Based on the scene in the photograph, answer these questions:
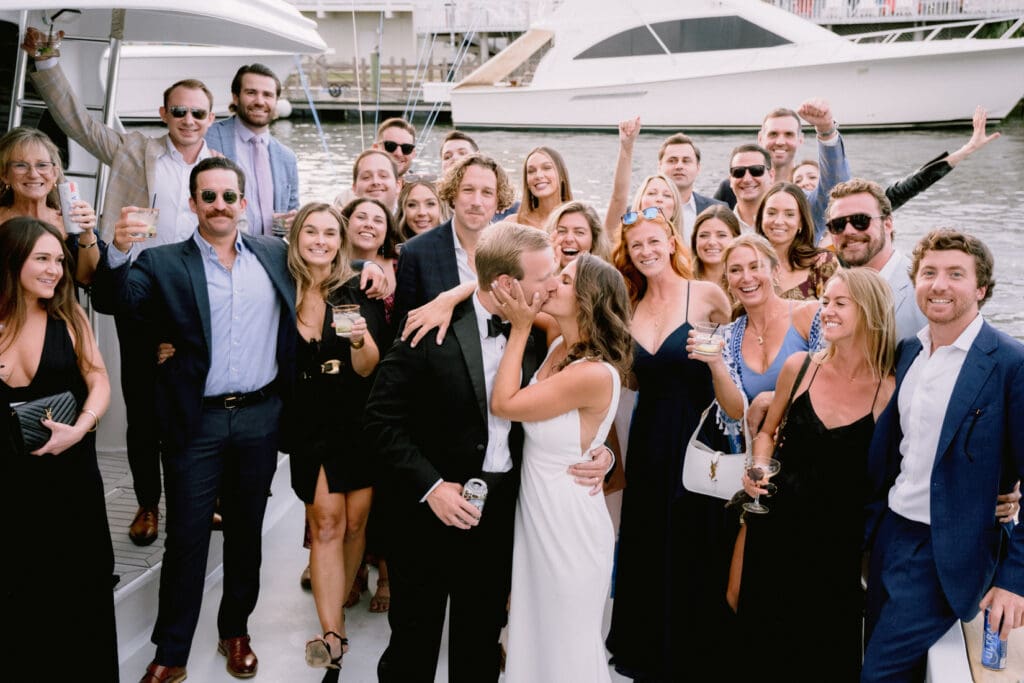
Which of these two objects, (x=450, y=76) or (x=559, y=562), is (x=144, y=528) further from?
(x=450, y=76)

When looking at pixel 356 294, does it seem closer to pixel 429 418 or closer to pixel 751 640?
pixel 429 418

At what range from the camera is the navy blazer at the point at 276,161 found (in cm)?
458

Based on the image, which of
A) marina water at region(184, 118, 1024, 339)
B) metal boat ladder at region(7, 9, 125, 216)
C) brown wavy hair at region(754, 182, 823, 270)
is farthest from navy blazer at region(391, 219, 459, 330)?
marina water at region(184, 118, 1024, 339)

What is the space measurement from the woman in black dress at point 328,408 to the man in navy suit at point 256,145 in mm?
1152

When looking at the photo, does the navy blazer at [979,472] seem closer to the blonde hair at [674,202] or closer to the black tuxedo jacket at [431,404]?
the black tuxedo jacket at [431,404]

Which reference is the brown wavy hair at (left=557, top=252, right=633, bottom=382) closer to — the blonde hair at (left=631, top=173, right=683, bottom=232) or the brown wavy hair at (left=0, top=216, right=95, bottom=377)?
the blonde hair at (left=631, top=173, right=683, bottom=232)

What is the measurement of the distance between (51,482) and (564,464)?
1.73 m

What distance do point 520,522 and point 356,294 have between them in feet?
3.94

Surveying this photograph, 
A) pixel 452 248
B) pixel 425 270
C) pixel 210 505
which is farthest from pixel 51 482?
pixel 452 248

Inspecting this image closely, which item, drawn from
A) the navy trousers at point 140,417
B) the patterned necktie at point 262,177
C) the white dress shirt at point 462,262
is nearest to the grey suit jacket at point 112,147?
the patterned necktie at point 262,177

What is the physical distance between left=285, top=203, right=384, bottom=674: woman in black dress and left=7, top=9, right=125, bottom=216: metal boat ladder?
1932 mm

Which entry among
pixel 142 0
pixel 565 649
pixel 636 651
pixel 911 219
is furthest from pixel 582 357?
pixel 911 219

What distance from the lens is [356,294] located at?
3426 mm

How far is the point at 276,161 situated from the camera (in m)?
4.69
